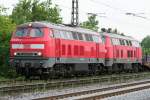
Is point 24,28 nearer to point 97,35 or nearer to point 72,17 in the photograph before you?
point 97,35

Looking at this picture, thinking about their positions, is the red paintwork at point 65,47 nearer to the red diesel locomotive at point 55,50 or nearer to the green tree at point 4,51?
the red diesel locomotive at point 55,50

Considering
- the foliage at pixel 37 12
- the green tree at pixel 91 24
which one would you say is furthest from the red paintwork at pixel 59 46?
the green tree at pixel 91 24

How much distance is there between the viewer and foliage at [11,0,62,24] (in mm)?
41781

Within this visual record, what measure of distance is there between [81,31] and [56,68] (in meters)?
4.54

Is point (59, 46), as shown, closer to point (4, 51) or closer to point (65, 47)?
point (65, 47)

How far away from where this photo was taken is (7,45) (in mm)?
29469

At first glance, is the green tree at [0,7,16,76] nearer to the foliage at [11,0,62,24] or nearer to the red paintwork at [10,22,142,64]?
the red paintwork at [10,22,142,64]

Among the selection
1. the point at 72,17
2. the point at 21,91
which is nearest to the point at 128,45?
the point at 72,17

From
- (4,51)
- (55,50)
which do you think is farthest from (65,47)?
(4,51)

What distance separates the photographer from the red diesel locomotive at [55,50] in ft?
83.9

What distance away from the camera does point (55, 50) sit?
1029 inches

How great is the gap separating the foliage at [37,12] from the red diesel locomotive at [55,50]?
8.51 meters

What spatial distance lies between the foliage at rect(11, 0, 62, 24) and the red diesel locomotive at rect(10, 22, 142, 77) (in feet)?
27.9

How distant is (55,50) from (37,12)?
16420 millimetres
